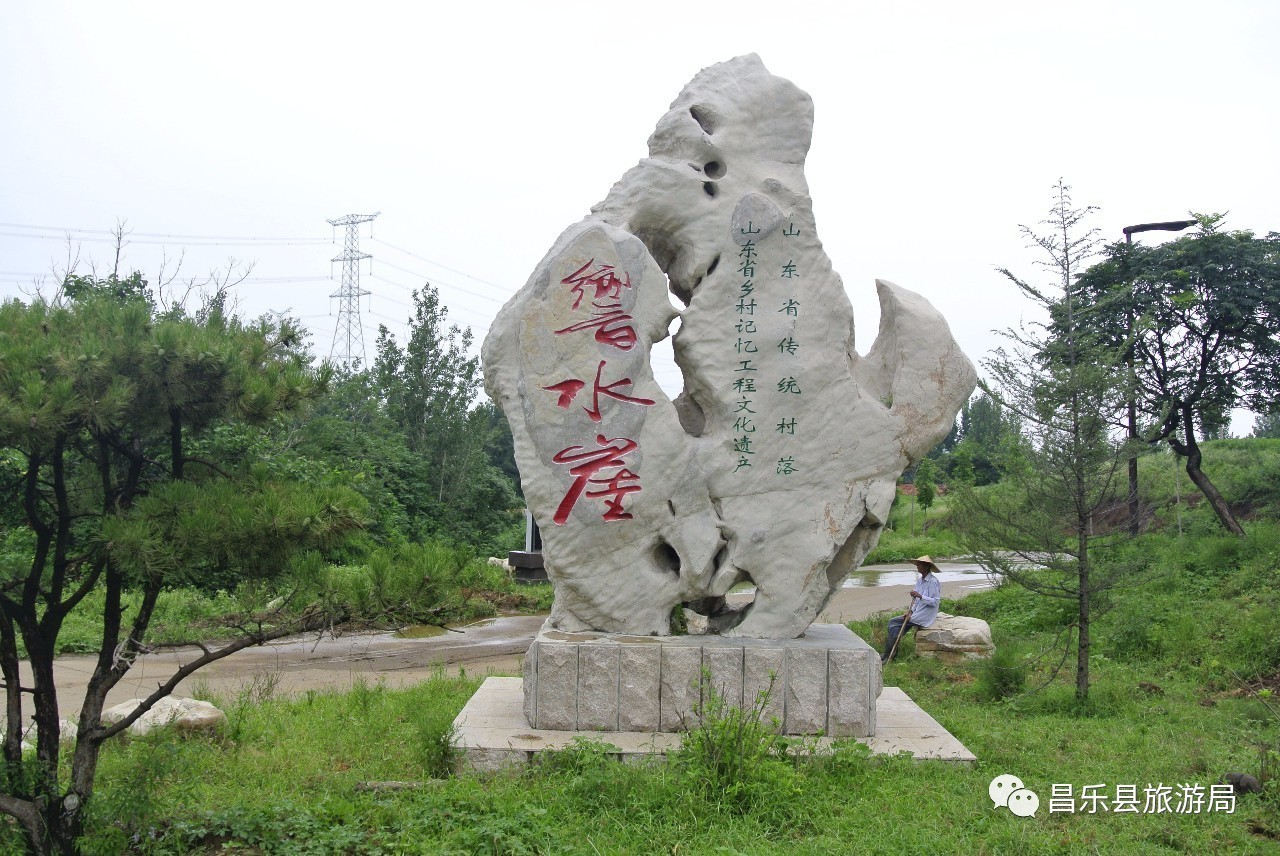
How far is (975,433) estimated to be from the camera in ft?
→ 109

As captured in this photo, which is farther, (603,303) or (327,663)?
(327,663)

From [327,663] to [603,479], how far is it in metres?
4.45

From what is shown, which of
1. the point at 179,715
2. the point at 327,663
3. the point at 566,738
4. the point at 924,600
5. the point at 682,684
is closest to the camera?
the point at 566,738

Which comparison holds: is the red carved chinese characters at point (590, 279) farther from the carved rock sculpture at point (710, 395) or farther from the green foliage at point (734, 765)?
the green foliage at point (734, 765)

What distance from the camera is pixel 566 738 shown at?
5074 millimetres

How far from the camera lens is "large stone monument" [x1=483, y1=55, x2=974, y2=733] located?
17.7ft

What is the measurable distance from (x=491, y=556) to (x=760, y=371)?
1047cm

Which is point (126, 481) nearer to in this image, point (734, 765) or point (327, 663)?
point (734, 765)

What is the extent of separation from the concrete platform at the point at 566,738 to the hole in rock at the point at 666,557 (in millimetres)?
900

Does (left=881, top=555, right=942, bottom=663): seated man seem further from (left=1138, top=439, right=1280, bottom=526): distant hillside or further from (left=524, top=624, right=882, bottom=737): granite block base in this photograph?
(left=1138, top=439, right=1280, bottom=526): distant hillside

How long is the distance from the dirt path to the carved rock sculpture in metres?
2.56

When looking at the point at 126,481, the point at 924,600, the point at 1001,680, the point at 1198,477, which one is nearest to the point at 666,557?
the point at 1001,680

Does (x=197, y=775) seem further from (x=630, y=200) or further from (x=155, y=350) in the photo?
(x=630, y=200)

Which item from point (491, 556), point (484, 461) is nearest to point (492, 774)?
point (491, 556)
